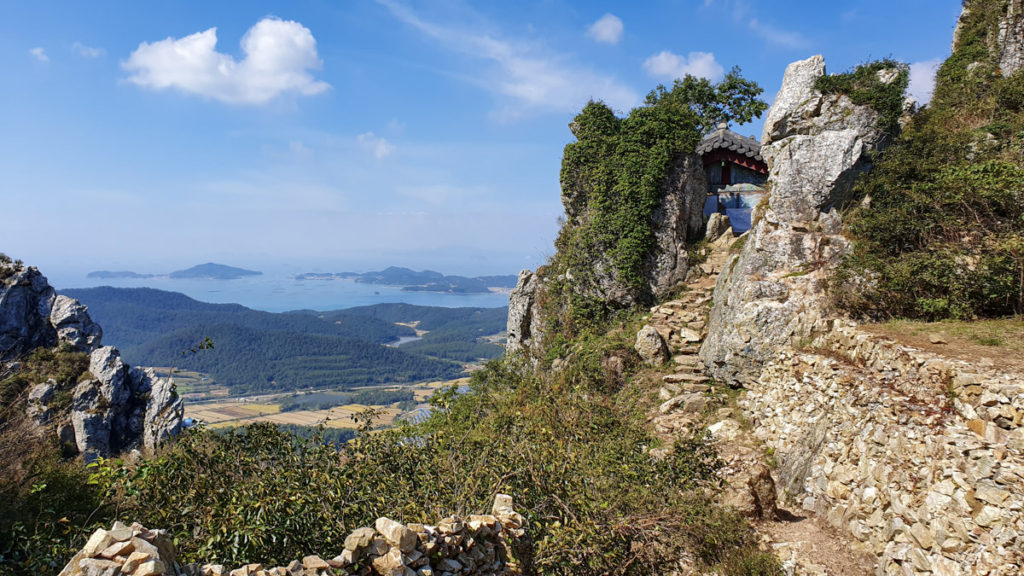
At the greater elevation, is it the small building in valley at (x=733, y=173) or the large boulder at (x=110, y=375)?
the small building in valley at (x=733, y=173)

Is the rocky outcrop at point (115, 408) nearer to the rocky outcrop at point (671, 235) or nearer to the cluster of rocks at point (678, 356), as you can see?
the cluster of rocks at point (678, 356)

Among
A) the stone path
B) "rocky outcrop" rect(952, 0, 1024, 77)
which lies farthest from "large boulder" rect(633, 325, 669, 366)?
"rocky outcrop" rect(952, 0, 1024, 77)

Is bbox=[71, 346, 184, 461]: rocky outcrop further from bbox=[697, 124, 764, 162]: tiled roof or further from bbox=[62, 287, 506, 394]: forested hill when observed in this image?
bbox=[62, 287, 506, 394]: forested hill

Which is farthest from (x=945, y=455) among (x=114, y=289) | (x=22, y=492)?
(x=114, y=289)

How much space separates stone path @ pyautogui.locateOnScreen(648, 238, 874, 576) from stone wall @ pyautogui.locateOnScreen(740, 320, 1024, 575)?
423 millimetres

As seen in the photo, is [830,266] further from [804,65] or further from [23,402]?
[23,402]

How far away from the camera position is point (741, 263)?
43.5ft

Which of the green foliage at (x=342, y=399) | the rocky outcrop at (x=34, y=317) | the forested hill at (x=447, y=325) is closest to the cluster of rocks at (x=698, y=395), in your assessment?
the rocky outcrop at (x=34, y=317)

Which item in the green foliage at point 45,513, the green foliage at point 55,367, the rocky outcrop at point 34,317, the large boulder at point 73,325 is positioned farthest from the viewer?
the large boulder at point 73,325

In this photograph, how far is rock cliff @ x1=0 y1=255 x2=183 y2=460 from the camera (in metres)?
25.8

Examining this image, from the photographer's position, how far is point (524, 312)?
781 inches

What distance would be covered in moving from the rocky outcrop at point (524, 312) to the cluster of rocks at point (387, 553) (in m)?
13.7

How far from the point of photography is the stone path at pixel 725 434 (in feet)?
24.5

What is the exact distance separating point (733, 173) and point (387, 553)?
65.4 ft
